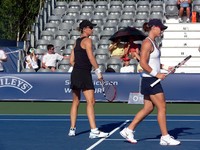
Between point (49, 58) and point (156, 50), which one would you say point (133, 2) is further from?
point (156, 50)

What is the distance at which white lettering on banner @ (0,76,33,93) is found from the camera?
2048 cm

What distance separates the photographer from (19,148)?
10.8 m

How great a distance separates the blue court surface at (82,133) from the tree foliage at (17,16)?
33.4m

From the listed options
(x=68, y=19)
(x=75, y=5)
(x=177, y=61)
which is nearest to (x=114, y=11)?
(x=68, y=19)

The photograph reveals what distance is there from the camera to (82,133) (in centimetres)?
1281

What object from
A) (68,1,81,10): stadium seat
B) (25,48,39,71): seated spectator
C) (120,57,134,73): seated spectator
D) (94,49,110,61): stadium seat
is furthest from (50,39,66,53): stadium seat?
(120,57,134,73): seated spectator

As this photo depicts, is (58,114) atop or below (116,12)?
below

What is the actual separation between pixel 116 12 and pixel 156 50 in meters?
16.8

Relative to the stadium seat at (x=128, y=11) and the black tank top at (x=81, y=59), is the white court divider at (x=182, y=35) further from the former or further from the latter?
the black tank top at (x=81, y=59)

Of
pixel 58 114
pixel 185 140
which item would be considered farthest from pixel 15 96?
pixel 185 140

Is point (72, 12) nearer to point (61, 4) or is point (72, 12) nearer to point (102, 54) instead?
point (61, 4)

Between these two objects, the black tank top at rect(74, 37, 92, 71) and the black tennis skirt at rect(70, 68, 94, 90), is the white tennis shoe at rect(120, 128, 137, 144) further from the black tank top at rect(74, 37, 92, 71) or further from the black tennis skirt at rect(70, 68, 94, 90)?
the black tank top at rect(74, 37, 92, 71)

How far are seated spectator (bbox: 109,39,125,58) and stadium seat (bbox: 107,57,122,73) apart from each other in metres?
0.27

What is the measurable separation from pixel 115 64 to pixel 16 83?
11.6 ft
